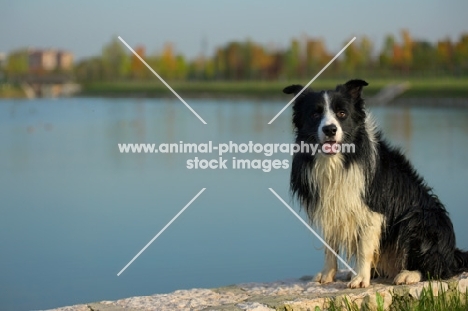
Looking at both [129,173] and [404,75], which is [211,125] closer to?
[129,173]

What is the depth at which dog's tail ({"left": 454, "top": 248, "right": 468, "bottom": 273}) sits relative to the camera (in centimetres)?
431

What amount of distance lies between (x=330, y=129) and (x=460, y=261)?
3.78ft

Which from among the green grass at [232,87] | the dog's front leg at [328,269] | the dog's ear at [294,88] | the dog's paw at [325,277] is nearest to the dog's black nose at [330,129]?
the dog's ear at [294,88]

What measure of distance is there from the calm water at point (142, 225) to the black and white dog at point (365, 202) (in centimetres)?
80

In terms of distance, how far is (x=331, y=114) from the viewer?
4051 mm

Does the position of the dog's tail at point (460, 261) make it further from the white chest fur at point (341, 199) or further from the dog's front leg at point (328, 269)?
the dog's front leg at point (328, 269)

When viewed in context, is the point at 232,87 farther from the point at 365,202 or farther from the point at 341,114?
the point at 341,114

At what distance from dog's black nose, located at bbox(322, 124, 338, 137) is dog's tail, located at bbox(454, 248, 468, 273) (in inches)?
42.6

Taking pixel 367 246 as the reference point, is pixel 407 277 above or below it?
below

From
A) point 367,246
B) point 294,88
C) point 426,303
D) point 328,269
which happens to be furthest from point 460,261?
point 294,88

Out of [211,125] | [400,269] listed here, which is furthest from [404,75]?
[400,269]

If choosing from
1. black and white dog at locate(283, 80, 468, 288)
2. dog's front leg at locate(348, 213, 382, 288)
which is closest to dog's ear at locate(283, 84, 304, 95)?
black and white dog at locate(283, 80, 468, 288)

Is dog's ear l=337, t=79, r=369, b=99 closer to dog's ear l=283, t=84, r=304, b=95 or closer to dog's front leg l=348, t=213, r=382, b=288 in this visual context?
dog's ear l=283, t=84, r=304, b=95

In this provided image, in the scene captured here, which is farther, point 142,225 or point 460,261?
point 142,225
